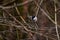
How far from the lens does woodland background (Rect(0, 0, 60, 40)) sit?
2336 mm

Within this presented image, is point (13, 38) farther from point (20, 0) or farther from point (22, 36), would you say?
point (20, 0)

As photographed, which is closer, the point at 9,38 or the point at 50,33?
the point at 50,33

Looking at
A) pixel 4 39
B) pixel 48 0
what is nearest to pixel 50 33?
pixel 48 0

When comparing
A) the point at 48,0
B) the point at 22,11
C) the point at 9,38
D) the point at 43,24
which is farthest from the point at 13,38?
the point at 43,24

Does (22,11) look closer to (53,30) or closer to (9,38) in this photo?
(9,38)

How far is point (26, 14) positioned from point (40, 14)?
146cm

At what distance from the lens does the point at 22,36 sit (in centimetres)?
377

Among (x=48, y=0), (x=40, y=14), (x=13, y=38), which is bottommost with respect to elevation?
(x=13, y=38)

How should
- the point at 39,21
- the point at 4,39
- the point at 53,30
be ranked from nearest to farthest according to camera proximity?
the point at 39,21 → the point at 53,30 → the point at 4,39

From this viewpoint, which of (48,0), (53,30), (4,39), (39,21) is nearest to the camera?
(39,21)

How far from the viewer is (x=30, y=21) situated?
10.3ft

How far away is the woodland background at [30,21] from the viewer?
2.34 meters

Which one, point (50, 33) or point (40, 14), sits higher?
point (40, 14)

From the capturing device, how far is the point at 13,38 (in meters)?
3.64
